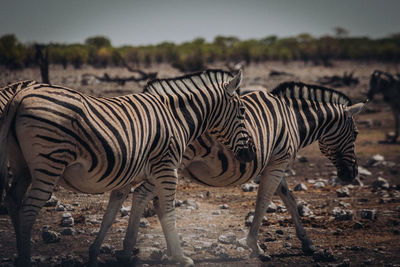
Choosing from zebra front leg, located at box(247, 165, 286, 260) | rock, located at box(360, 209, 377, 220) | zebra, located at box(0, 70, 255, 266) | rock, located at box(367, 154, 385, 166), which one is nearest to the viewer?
zebra, located at box(0, 70, 255, 266)

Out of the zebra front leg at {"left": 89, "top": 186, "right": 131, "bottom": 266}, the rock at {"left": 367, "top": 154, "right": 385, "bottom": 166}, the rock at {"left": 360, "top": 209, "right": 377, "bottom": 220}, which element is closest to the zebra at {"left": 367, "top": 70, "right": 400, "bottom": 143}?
the rock at {"left": 367, "top": 154, "right": 385, "bottom": 166}

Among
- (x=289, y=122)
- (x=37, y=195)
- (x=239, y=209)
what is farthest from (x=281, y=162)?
(x=37, y=195)

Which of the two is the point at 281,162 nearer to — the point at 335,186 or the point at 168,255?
the point at 168,255

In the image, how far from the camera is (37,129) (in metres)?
3.78

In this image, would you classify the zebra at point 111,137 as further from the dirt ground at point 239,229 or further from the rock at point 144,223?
the rock at point 144,223

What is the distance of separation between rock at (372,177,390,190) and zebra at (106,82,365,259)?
2924mm

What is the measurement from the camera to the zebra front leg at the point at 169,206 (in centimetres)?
473

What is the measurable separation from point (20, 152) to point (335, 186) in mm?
6545

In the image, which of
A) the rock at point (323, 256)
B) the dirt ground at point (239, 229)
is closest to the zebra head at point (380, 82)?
the dirt ground at point (239, 229)

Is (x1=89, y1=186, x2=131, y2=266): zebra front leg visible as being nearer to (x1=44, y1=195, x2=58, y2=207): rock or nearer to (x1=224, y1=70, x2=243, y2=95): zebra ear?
(x1=224, y1=70, x2=243, y2=95): zebra ear

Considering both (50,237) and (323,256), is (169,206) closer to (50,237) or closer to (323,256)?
(50,237)

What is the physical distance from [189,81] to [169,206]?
130 centimetres

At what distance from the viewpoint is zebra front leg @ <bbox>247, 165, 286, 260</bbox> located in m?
5.54

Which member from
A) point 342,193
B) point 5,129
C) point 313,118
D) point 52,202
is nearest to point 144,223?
point 52,202
